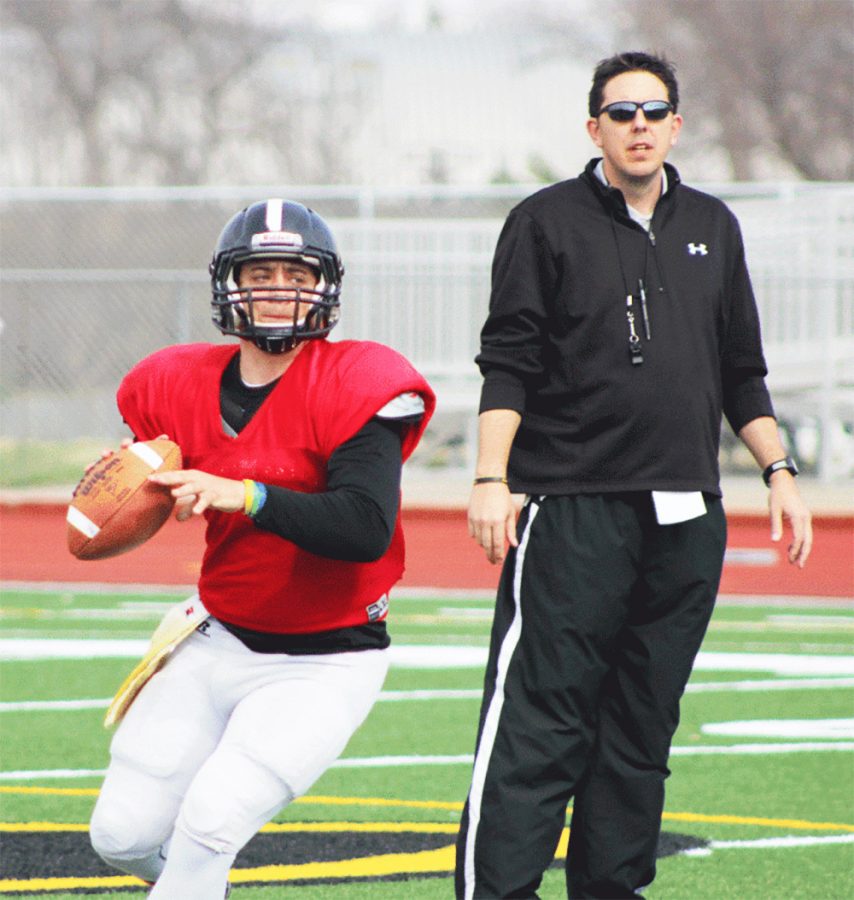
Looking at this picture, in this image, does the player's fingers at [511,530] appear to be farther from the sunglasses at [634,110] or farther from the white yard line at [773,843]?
the white yard line at [773,843]

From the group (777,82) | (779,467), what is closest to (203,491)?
(779,467)

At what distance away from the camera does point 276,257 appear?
435 cm

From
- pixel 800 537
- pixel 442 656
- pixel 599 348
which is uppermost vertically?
pixel 599 348

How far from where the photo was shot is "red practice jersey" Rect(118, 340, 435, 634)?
418 cm

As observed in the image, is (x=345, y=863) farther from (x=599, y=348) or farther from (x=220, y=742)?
(x=599, y=348)

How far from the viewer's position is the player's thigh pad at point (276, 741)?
3895mm

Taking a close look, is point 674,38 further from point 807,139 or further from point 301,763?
point 301,763

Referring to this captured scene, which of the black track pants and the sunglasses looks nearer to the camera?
the black track pants

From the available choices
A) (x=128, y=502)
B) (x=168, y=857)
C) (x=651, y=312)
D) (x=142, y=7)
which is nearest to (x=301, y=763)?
(x=168, y=857)

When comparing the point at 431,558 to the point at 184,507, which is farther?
the point at 431,558

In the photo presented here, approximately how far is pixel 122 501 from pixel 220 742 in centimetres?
56

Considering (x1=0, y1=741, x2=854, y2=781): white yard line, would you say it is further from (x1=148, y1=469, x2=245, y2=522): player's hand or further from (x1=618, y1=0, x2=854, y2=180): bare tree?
(x1=618, y1=0, x2=854, y2=180): bare tree

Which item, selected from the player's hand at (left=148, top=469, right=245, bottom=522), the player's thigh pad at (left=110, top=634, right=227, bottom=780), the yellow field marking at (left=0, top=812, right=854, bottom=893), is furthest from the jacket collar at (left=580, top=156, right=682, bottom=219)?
the yellow field marking at (left=0, top=812, right=854, bottom=893)

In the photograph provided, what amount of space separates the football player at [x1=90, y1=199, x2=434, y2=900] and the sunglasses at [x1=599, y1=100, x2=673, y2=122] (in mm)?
725
